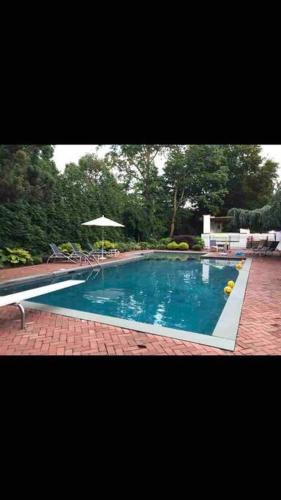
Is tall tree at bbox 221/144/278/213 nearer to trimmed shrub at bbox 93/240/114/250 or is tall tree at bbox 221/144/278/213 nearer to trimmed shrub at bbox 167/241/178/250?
trimmed shrub at bbox 167/241/178/250

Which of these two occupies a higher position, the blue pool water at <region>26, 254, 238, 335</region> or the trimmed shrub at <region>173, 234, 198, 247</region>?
the trimmed shrub at <region>173, 234, 198, 247</region>

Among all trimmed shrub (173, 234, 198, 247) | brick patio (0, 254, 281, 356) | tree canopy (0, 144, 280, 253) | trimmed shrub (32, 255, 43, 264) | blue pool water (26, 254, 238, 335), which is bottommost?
blue pool water (26, 254, 238, 335)

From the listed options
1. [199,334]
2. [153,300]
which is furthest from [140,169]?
[199,334]

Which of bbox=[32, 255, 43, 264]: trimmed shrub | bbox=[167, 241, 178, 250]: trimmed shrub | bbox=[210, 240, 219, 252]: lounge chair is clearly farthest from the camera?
bbox=[167, 241, 178, 250]: trimmed shrub

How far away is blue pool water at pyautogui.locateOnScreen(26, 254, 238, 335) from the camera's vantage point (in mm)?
5434

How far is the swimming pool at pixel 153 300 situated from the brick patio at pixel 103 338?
227 mm

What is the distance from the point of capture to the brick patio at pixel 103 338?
343 cm

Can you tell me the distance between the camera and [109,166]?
24.4 meters

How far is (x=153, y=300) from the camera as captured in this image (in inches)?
266

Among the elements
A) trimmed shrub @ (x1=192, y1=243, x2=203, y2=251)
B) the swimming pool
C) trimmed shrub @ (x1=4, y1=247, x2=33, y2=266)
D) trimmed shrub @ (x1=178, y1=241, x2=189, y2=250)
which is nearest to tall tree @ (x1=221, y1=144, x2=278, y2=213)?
trimmed shrub @ (x1=192, y1=243, x2=203, y2=251)

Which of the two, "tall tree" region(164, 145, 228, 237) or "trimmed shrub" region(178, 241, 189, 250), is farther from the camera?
"tall tree" region(164, 145, 228, 237)
